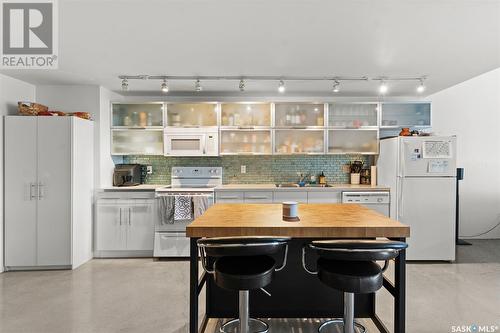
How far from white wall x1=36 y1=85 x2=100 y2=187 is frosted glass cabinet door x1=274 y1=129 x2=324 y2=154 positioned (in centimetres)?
271

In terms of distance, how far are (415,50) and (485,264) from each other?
3.08 metres

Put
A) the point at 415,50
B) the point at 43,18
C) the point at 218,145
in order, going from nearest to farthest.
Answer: the point at 43,18 < the point at 415,50 < the point at 218,145

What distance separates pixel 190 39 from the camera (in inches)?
114

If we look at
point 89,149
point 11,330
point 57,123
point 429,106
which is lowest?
point 11,330

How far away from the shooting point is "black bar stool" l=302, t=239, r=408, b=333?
1.76m

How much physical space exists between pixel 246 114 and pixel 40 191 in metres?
3.04

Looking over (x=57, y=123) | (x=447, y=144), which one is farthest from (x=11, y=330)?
(x=447, y=144)

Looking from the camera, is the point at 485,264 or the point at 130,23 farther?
the point at 485,264

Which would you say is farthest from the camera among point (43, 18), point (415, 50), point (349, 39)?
point (415, 50)

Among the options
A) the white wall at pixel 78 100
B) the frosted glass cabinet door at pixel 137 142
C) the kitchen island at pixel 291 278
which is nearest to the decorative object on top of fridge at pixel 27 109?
the white wall at pixel 78 100

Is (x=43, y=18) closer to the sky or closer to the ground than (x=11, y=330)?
closer to the sky

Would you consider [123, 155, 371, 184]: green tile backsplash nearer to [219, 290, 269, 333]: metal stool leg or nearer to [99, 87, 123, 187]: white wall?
[99, 87, 123, 187]: white wall

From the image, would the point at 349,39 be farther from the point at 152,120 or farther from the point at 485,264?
the point at 485,264

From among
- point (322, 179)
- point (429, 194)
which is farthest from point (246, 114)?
point (429, 194)
